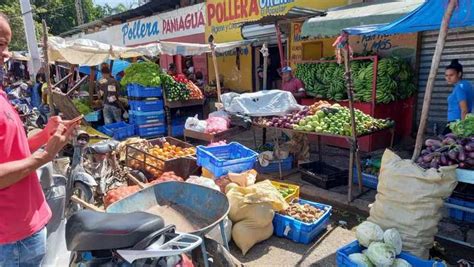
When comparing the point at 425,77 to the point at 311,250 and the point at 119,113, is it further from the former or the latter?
the point at 119,113

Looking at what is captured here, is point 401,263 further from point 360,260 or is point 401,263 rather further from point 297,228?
point 297,228

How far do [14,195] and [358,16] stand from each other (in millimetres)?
6852

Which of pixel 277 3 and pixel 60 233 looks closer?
pixel 60 233

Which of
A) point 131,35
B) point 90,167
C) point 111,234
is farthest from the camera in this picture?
point 131,35

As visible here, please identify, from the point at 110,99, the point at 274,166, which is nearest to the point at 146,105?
the point at 110,99

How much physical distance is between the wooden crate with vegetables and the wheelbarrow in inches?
100

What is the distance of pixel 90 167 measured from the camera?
545 centimetres

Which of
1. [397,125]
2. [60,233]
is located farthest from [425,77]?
[60,233]

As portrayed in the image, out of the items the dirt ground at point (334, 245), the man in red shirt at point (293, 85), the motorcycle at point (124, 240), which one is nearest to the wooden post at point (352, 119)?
the dirt ground at point (334, 245)

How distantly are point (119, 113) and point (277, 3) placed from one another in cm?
605

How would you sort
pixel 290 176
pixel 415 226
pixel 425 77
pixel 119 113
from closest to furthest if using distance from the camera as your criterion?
pixel 415 226
pixel 290 176
pixel 425 77
pixel 119 113

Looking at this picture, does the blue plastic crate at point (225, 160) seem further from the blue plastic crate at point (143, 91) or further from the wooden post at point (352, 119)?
the blue plastic crate at point (143, 91)

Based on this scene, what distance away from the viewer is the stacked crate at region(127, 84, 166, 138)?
29.4 ft

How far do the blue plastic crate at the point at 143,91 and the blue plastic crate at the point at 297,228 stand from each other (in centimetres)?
578
